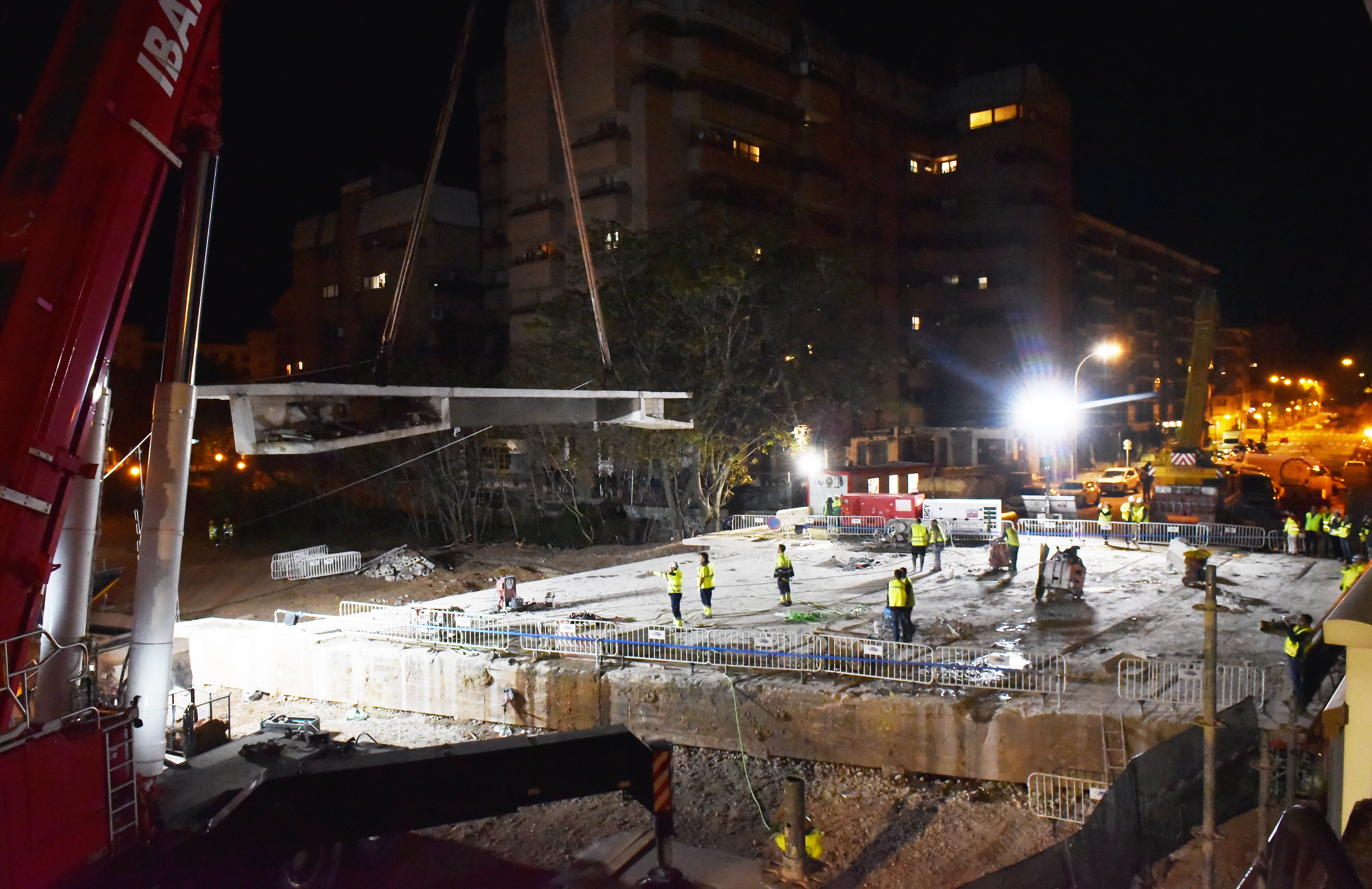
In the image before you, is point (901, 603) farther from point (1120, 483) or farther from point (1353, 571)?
point (1120, 483)

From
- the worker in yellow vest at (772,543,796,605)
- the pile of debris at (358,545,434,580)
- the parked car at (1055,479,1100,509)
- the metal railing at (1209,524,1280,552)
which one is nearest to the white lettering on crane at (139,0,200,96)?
the worker in yellow vest at (772,543,796,605)

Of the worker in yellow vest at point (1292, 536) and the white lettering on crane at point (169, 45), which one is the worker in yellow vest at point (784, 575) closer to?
the white lettering on crane at point (169, 45)

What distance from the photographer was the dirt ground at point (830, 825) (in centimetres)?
1033

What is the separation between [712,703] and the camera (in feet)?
44.5

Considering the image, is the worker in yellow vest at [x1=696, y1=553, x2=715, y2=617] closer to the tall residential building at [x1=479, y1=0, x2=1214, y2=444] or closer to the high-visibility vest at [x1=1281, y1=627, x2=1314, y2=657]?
the high-visibility vest at [x1=1281, y1=627, x2=1314, y2=657]

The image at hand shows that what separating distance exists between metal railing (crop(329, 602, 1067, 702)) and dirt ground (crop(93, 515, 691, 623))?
5.11 meters

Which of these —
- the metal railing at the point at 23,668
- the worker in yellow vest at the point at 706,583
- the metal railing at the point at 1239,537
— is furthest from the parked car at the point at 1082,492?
the metal railing at the point at 23,668

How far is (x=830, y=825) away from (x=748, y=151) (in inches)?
1766

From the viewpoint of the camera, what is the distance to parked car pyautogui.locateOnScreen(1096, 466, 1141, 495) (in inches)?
1553

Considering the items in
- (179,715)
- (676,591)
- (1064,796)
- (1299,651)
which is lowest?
(1064,796)

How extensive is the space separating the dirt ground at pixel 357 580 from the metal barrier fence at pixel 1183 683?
15.4 metres

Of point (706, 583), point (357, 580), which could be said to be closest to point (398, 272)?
A: point (357, 580)

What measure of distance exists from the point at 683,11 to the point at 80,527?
149ft

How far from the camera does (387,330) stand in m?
7.91
